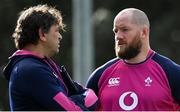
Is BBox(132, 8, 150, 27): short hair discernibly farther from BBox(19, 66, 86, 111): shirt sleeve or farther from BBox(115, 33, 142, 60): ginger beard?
BBox(19, 66, 86, 111): shirt sleeve

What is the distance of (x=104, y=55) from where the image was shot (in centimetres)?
2192

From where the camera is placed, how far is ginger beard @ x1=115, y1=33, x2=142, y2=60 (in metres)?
7.87

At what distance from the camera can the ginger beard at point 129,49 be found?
787cm

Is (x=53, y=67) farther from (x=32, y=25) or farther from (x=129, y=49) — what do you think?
(x=129, y=49)

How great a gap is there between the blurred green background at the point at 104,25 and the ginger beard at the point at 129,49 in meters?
13.2

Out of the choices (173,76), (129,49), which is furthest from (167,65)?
(129,49)

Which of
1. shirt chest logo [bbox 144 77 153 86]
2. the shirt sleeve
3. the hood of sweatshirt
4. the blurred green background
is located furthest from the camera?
the blurred green background

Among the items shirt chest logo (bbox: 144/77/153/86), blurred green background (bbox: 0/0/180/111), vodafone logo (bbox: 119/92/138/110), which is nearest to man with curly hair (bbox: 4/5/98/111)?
vodafone logo (bbox: 119/92/138/110)

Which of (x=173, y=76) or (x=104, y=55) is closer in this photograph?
(x=173, y=76)

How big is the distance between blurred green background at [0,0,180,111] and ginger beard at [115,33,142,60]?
43.5ft

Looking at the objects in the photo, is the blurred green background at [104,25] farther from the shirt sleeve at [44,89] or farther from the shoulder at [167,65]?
the shirt sleeve at [44,89]

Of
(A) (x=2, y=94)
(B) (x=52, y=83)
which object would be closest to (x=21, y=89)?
(B) (x=52, y=83)

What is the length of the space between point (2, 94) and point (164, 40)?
3.79 meters

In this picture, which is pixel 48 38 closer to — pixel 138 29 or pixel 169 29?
pixel 138 29
